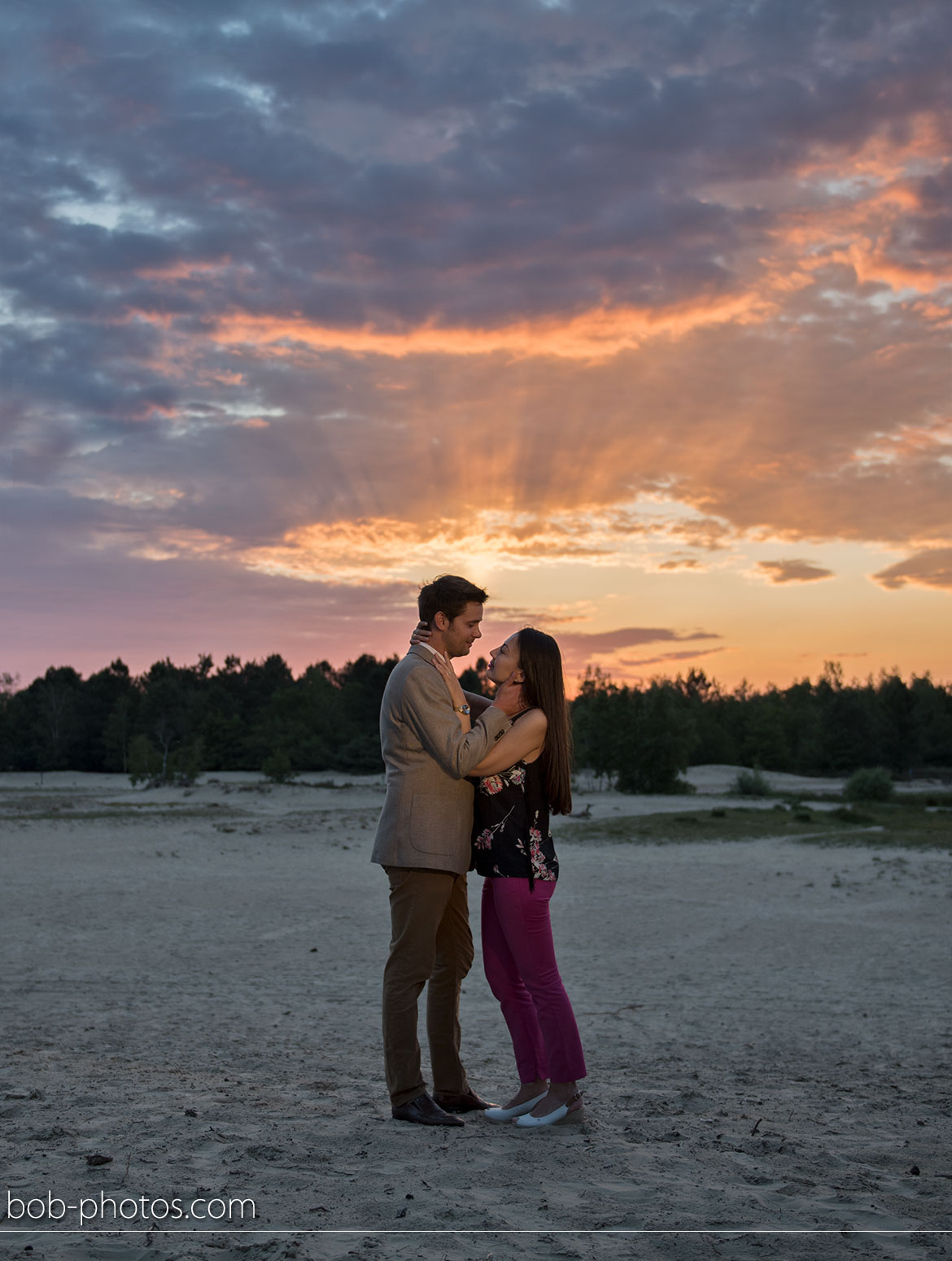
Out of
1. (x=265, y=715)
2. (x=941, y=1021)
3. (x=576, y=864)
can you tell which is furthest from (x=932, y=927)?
(x=265, y=715)

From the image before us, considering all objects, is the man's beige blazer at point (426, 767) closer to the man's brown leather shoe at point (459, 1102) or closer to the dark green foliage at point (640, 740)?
the man's brown leather shoe at point (459, 1102)

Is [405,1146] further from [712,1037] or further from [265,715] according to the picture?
[265,715]

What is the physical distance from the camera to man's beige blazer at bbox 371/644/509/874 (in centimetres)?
404

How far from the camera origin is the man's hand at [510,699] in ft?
14.1

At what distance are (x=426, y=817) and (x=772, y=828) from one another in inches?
827

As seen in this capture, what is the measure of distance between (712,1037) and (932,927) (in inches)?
230

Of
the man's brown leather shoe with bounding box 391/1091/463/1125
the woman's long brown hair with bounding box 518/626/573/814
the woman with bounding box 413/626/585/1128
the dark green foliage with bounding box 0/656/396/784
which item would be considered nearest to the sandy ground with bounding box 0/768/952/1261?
the man's brown leather shoe with bounding box 391/1091/463/1125

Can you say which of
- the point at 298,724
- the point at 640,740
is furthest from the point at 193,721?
the point at 640,740

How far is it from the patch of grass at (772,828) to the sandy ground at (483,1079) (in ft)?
21.4

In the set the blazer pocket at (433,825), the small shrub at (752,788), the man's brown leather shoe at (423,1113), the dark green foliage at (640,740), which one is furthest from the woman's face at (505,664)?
the small shrub at (752,788)

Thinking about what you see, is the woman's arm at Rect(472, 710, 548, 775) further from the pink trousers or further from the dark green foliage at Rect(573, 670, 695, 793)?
the dark green foliage at Rect(573, 670, 695, 793)

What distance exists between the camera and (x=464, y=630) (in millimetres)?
4266

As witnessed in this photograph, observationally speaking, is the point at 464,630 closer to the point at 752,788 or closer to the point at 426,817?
the point at 426,817

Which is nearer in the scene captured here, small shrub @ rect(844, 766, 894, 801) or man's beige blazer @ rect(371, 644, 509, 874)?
man's beige blazer @ rect(371, 644, 509, 874)
